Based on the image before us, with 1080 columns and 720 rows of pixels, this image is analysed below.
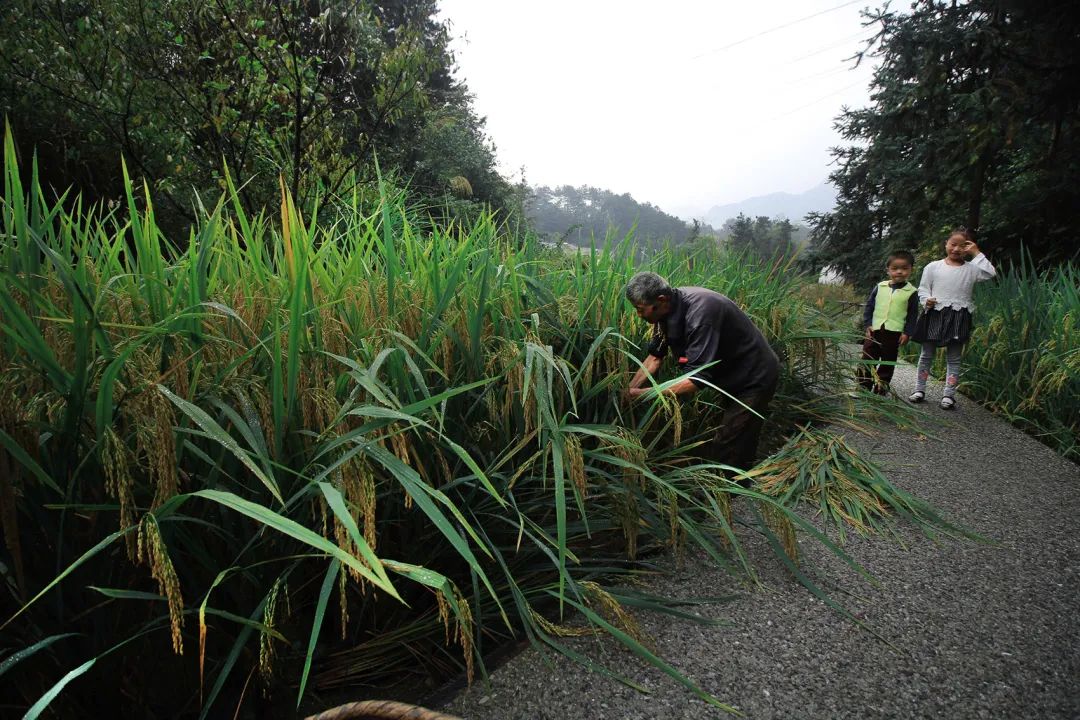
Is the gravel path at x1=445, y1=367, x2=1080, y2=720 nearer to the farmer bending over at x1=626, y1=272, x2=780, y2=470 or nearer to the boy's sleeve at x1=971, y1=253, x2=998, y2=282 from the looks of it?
the farmer bending over at x1=626, y1=272, x2=780, y2=470

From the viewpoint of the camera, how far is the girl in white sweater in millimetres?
4527

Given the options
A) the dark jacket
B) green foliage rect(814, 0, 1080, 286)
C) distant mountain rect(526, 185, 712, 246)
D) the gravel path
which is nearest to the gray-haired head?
the dark jacket

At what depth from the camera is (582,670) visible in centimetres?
150

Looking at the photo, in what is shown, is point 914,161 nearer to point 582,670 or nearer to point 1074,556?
point 1074,556

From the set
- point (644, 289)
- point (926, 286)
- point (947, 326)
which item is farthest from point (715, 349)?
point (926, 286)

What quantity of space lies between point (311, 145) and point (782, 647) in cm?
458

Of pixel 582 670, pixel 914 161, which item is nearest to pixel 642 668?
pixel 582 670

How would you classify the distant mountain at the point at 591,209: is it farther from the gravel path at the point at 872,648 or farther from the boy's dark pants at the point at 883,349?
→ the gravel path at the point at 872,648

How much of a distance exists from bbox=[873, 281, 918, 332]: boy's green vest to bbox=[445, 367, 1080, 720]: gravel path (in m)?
2.54

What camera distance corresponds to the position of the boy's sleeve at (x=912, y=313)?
467 centimetres

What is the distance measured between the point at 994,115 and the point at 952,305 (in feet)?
13.0

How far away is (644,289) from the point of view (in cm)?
248

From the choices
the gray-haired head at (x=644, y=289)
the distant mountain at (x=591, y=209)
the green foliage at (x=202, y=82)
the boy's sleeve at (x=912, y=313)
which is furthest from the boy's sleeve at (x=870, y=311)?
the distant mountain at (x=591, y=209)

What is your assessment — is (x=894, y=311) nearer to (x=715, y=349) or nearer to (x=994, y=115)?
(x=715, y=349)
